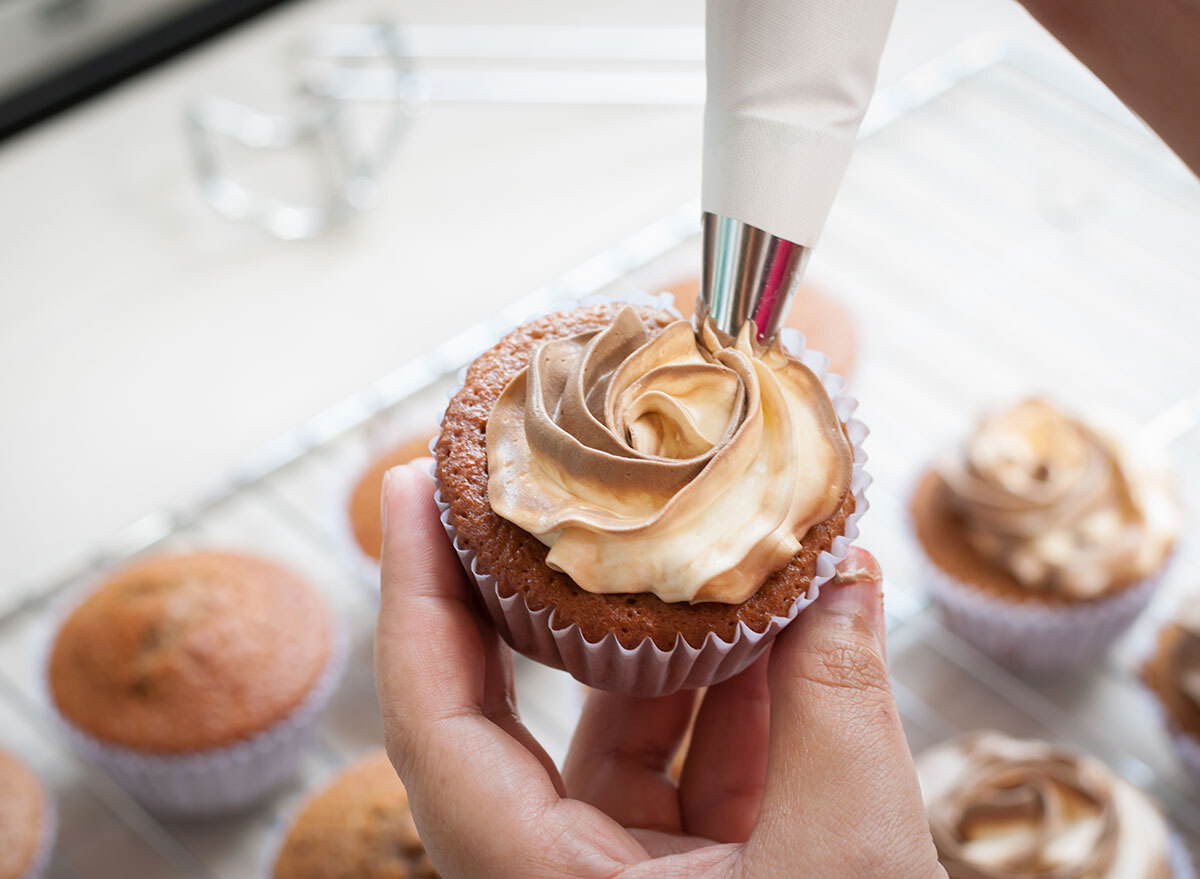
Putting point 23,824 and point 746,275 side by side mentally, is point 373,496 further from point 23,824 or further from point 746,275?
point 746,275

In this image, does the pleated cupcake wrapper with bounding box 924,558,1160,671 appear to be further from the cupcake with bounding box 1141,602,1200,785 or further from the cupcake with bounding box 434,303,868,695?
the cupcake with bounding box 434,303,868,695

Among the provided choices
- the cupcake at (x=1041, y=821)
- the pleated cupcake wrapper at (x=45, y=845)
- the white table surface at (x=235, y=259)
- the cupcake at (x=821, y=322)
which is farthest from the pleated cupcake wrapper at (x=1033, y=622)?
the pleated cupcake wrapper at (x=45, y=845)

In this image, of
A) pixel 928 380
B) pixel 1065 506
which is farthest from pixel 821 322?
pixel 1065 506

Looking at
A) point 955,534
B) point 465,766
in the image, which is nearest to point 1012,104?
point 955,534

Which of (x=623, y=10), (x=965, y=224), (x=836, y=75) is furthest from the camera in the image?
(x=623, y=10)

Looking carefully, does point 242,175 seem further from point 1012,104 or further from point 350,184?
Answer: point 1012,104

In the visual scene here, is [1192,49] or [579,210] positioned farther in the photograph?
[579,210]
